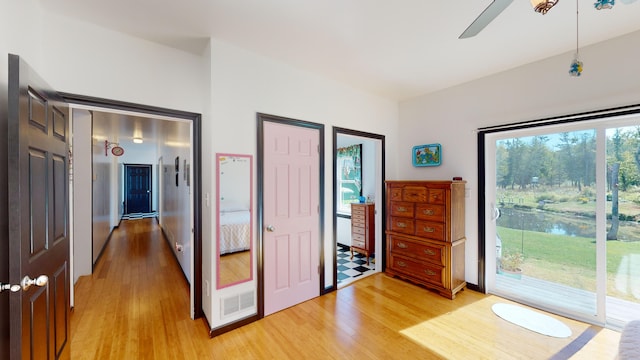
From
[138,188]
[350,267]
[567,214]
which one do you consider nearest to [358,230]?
[350,267]

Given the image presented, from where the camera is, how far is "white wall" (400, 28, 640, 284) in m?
2.20

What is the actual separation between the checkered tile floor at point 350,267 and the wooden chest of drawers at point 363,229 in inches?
6.0

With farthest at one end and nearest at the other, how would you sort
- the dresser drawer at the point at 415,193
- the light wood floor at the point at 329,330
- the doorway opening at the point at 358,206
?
1. the doorway opening at the point at 358,206
2. the dresser drawer at the point at 415,193
3. the light wood floor at the point at 329,330

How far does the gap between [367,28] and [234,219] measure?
2037mm

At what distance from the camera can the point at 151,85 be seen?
87.0 inches

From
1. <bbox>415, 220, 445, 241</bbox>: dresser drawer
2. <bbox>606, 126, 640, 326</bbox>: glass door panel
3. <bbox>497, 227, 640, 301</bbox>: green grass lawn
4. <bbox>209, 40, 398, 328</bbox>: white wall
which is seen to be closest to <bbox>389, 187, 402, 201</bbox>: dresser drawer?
<bbox>415, 220, 445, 241</bbox>: dresser drawer

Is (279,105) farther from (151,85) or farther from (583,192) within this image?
(583,192)

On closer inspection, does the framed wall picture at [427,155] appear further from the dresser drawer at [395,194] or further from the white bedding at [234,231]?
the white bedding at [234,231]

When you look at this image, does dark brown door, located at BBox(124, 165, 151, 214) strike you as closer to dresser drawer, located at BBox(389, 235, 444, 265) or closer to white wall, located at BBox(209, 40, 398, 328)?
white wall, located at BBox(209, 40, 398, 328)

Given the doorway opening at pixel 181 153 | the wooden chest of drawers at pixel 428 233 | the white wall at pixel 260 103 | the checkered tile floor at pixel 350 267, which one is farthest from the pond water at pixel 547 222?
the doorway opening at pixel 181 153

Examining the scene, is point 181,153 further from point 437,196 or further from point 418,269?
point 418,269

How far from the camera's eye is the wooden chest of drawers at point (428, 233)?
2912 millimetres

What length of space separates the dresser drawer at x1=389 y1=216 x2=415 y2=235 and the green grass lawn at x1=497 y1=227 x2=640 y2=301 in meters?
1.05

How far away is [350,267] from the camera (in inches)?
155
